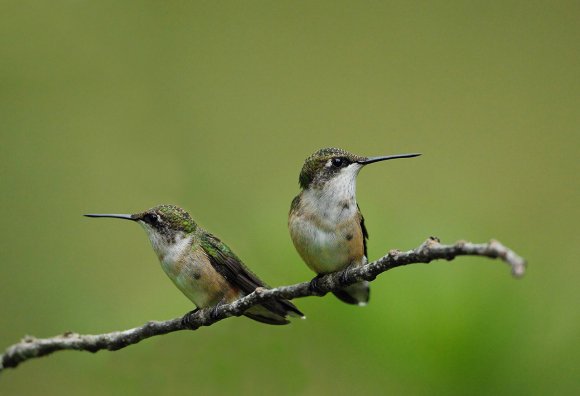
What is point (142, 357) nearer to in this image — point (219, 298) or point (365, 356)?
point (365, 356)

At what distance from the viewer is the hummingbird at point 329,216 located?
214 centimetres

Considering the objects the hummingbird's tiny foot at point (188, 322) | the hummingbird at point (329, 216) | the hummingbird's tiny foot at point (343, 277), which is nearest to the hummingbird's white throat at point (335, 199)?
the hummingbird at point (329, 216)

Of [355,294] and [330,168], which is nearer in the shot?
[330,168]

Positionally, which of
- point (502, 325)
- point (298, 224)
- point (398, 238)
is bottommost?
point (502, 325)

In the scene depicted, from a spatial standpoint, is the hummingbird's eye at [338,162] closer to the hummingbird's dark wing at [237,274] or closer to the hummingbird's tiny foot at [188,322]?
the hummingbird's dark wing at [237,274]

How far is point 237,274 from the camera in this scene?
2.12 metres

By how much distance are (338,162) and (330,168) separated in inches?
1.2

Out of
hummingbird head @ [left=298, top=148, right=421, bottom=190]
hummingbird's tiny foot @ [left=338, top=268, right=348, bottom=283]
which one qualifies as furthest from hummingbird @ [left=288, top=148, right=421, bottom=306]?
hummingbird's tiny foot @ [left=338, top=268, right=348, bottom=283]

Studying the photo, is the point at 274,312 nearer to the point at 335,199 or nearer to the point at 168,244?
the point at 335,199

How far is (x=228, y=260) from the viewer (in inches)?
86.9

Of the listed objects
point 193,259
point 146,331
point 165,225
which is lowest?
point 146,331

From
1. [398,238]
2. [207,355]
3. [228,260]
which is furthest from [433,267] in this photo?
[228,260]

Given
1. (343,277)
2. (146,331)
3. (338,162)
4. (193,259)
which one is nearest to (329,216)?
(338,162)

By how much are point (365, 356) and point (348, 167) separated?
135 cm
